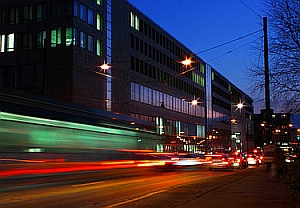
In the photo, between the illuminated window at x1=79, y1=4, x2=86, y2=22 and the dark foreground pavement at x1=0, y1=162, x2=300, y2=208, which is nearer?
the dark foreground pavement at x1=0, y1=162, x2=300, y2=208

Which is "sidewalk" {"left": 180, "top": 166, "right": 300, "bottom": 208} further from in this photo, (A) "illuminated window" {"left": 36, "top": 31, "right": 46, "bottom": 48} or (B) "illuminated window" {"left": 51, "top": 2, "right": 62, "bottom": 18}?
(A) "illuminated window" {"left": 36, "top": 31, "right": 46, "bottom": 48}

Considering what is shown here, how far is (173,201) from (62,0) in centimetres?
4361

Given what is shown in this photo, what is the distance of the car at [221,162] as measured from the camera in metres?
43.9

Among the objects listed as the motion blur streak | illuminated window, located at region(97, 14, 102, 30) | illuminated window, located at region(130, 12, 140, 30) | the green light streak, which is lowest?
the motion blur streak

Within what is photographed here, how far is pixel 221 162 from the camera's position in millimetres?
43906

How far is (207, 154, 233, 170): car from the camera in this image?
43.9 m

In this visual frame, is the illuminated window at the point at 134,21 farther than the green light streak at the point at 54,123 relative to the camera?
Yes

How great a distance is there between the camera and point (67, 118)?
21.5 m

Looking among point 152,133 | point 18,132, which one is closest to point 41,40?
point 152,133

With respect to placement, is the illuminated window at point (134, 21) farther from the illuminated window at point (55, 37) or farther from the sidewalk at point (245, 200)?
the sidewalk at point (245, 200)

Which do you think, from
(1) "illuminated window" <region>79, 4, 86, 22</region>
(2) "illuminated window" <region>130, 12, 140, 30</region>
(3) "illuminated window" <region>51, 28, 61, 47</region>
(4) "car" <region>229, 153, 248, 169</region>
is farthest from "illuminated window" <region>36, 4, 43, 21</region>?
(4) "car" <region>229, 153, 248, 169</region>

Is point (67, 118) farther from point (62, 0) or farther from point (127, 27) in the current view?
point (127, 27)

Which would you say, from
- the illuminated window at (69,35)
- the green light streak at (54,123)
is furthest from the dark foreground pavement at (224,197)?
the illuminated window at (69,35)

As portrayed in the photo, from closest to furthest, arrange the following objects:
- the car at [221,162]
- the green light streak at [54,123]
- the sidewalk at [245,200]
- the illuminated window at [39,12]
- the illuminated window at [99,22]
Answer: the sidewalk at [245,200] < the green light streak at [54,123] < the car at [221,162] < the illuminated window at [39,12] < the illuminated window at [99,22]
